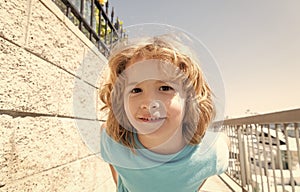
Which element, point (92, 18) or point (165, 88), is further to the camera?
point (92, 18)

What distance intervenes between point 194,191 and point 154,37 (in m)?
0.90

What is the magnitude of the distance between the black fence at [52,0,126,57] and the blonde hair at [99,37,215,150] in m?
0.26

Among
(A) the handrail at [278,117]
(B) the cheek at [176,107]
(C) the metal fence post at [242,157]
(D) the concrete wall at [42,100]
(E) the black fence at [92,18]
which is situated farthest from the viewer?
(C) the metal fence post at [242,157]

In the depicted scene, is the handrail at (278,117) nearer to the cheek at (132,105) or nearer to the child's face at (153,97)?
the child's face at (153,97)

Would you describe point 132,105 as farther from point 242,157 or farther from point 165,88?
point 242,157

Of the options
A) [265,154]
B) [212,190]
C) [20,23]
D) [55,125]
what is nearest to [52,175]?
[55,125]

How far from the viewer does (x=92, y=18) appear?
67.7 inches

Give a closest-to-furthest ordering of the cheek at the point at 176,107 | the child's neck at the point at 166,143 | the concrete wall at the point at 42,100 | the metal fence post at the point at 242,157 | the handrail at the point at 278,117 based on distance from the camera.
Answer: the concrete wall at the point at 42,100, the cheek at the point at 176,107, the child's neck at the point at 166,143, the handrail at the point at 278,117, the metal fence post at the point at 242,157

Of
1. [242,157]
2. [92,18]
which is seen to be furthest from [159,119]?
[242,157]

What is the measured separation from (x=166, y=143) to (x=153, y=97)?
33 centimetres

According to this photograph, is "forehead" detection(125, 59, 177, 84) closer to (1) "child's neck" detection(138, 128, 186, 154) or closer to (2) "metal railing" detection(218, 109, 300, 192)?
(1) "child's neck" detection(138, 128, 186, 154)

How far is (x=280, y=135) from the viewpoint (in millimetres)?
1530

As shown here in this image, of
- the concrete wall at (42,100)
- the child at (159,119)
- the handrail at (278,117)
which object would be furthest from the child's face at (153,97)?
the handrail at (278,117)

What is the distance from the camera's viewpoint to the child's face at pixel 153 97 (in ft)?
2.51
